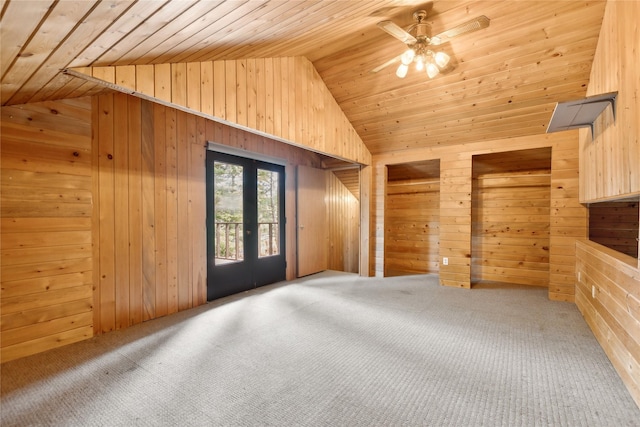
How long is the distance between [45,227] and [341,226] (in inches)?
198

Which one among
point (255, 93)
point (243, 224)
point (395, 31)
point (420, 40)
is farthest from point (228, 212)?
point (420, 40)

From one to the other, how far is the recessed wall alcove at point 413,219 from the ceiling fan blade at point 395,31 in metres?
2.84

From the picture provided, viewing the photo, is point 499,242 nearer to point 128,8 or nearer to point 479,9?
point 479,9

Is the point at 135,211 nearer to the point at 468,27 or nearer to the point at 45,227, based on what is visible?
the point at 45,227

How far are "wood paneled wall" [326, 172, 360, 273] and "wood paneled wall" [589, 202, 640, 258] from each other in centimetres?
392

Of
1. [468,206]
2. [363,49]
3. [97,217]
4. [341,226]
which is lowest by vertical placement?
[341,226]

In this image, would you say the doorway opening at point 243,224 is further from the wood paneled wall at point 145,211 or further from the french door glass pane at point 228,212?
the wood paneled wall at point 145,211

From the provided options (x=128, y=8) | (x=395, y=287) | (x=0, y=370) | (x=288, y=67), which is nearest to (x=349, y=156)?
(x=288, y=67)

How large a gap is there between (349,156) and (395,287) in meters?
2.19

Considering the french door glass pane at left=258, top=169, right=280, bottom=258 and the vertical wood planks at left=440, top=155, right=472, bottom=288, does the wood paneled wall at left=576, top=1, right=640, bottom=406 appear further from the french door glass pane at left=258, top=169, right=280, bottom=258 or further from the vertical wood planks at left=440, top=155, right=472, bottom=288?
the french door glass pane at left=258, top=169, right=280, bottom=258

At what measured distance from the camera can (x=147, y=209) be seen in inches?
119

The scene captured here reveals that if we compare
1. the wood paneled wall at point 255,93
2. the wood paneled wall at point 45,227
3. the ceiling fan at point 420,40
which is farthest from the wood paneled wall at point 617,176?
the wood paneled wall at point 45,227

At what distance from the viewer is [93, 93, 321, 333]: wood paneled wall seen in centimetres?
270

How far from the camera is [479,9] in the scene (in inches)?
103
